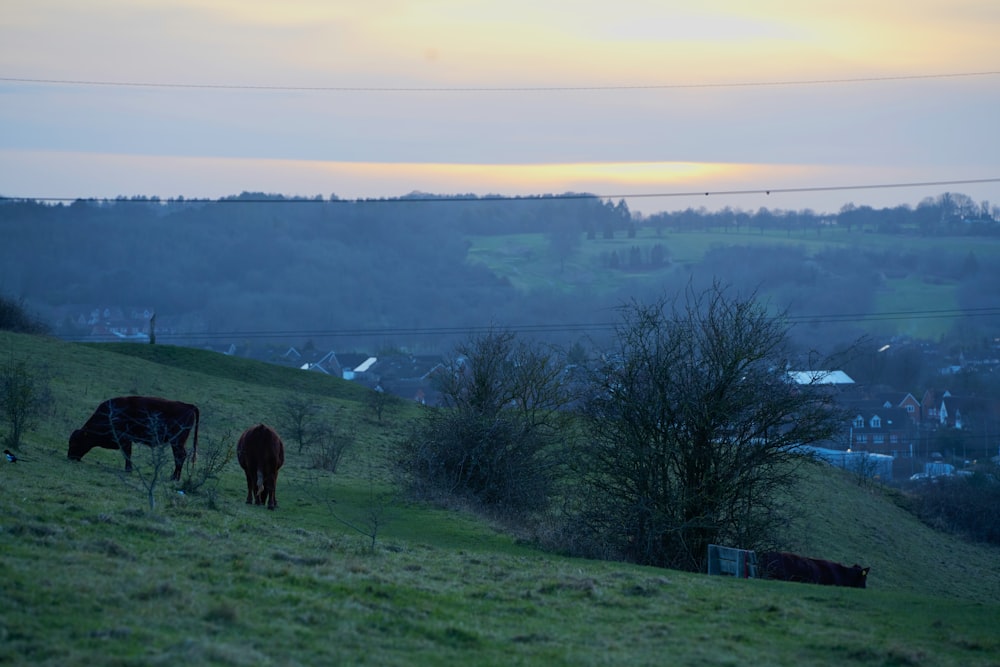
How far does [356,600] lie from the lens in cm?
915

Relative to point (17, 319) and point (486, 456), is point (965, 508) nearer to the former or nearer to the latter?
point (486, 456)

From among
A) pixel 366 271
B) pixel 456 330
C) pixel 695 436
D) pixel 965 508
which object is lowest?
pixel 965 508

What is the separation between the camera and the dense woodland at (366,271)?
85188 millimetres

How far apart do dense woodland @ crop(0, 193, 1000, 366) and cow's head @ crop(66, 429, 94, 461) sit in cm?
5853

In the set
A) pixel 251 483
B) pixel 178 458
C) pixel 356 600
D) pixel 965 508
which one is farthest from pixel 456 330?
pixel 356 600

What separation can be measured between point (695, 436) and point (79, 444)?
1195 cm

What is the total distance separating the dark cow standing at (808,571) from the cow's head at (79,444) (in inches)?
502

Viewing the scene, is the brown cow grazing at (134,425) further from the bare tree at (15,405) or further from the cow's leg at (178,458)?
the bare tree at (15,405)

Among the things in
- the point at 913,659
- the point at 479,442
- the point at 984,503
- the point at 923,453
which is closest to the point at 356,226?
the point at 923,453

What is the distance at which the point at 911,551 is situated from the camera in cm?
3003

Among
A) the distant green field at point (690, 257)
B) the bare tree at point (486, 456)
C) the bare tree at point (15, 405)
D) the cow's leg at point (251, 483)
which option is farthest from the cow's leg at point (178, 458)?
the distant green field at point (690, 257)

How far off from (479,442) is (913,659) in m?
14.1

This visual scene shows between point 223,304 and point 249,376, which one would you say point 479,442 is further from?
point 223,304

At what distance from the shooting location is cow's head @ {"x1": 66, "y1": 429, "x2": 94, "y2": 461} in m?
18.5
